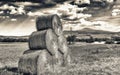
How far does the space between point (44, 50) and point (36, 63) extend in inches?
43.9

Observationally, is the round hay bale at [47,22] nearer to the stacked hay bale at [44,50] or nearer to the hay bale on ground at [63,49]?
the stacked hay bale at [44,50]

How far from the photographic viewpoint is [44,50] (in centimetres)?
1997

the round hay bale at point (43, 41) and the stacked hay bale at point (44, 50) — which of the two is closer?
the stacked hay bale at point (44, 50)

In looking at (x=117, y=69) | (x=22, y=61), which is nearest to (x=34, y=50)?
(x=22, y=61)

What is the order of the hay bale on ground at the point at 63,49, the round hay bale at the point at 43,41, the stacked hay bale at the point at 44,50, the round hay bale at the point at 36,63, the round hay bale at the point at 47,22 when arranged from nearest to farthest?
the round hay bale at the point at 36,63 → the stacked hay bale at the point at 44,50 → the round hay bale at the point at 43,41 → the round hay bale at the point at 47,22 → the hay bale on ground at the point at 63,49

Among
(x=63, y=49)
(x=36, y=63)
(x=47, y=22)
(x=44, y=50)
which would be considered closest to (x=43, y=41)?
(x=44, y=50)

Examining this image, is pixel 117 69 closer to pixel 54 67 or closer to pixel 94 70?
pixel 94 70

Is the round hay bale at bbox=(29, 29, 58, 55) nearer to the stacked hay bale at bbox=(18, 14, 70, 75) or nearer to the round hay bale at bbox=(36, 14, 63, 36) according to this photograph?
the stacked hay bale at bbox=(18, 14, 70, 75)

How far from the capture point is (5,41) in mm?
128500

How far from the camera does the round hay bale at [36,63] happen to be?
63.4 ft

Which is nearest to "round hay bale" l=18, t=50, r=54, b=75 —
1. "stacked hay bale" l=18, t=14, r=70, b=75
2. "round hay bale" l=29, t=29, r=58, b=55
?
"stacked hay bale" l=18, t=14, r=70, b=75

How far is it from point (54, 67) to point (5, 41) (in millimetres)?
109475

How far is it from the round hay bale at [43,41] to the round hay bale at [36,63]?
1.40 feet

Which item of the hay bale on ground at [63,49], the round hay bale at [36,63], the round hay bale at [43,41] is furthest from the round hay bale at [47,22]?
the round hay bale at [36,63]
